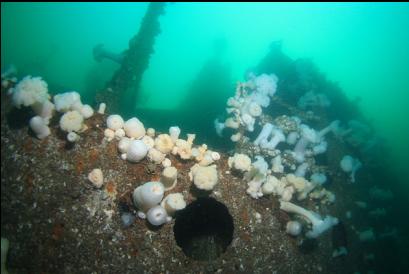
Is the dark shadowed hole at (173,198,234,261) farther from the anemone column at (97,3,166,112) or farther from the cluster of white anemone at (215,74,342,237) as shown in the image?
the anemone column at (97,3,166,112)

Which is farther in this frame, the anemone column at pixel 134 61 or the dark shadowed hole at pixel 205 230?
the anemone column at pixel 134 61

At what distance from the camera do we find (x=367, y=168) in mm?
9398

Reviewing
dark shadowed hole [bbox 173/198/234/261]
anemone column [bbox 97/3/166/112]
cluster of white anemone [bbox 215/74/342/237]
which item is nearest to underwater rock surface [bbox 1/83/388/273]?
dark shadowed hole [bbox 173/198/234/261]

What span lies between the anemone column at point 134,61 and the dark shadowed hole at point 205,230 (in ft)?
A: 16.4

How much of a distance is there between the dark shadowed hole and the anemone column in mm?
5001

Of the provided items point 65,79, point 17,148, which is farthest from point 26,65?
point 17,148

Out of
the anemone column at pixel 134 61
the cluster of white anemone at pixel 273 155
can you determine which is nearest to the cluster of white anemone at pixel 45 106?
the cluster of white anemone at pixel 273 155

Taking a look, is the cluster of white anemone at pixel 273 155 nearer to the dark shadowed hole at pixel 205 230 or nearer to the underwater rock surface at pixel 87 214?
the underwater rock surface at pixel 87 214

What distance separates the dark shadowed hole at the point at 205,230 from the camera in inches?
200

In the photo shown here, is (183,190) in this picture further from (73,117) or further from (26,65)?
(26,65)

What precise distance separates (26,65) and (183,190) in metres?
40.5

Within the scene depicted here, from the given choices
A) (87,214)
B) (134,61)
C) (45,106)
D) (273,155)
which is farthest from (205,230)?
(134,61)

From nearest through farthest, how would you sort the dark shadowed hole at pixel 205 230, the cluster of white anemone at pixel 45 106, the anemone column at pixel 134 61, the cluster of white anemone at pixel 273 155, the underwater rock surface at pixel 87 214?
the underwater rock surface at pixel 87 214, the cluster of white anemone at pixel 45 106, the dark shadowed hole at pixel 205 230, the cluster of white anemone at pixel 273 155, the anemone column at pixel 134 61

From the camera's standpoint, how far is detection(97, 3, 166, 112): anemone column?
903 centimetres
